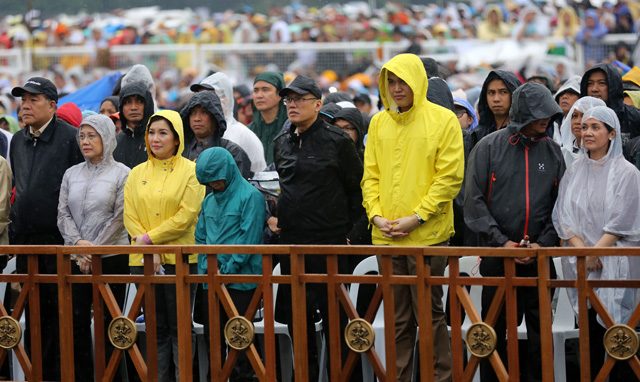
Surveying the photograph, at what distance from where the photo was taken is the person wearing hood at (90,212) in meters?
9.21

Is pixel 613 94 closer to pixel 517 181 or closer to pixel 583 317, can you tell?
pixel 517 181

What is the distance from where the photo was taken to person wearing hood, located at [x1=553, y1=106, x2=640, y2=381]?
25.9 ft

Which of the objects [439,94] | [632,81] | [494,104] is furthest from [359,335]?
[632,81]

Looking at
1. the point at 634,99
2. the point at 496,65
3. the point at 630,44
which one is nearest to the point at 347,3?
the point at 496,65

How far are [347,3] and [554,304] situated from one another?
18.1 metres

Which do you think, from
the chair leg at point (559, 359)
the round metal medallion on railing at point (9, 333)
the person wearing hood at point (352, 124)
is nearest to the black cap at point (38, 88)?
the round metal medallion on railing at point (9, 333)

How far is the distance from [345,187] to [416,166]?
76cm

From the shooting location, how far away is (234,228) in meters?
8.78

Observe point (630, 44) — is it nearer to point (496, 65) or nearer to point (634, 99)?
point (496, 65)

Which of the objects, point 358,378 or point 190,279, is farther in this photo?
point 358,378

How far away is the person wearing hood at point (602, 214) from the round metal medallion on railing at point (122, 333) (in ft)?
8.93

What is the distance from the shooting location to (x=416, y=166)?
8.30 m

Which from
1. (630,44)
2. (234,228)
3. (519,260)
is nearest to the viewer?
(519,260)

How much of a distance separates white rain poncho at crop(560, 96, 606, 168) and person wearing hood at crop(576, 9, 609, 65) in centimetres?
1070
